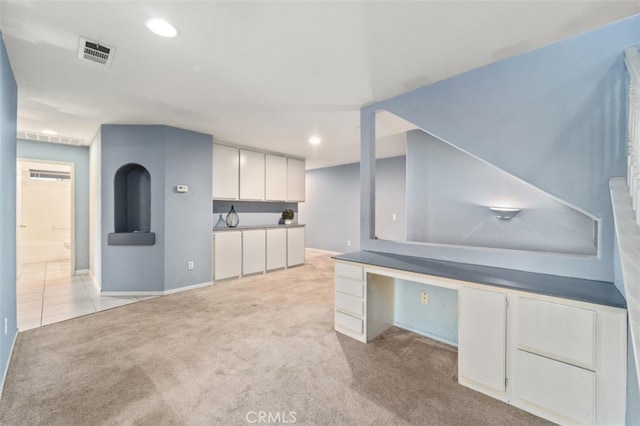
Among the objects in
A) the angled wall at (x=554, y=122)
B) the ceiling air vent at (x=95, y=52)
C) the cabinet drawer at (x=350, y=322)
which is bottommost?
the cabinet drawer at (x=350, y=322)

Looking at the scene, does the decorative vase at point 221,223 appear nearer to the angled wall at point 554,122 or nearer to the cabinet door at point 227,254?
the cabinet door at point 227,254

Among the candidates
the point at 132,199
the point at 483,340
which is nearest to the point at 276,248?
the point at 132,199

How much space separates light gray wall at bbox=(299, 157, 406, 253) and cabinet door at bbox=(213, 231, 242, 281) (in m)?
3.20

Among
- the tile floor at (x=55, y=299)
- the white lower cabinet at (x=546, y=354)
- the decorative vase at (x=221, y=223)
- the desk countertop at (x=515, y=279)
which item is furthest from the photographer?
the decorative vase at (x=221, y=223)

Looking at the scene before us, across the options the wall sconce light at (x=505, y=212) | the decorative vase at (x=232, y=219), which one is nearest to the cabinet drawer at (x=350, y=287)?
the wall sconce light at (x=505, y=212)

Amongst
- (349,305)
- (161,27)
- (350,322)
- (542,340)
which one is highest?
(161,27)

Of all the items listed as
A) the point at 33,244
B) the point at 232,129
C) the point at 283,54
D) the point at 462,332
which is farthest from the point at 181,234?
the point at 33,244

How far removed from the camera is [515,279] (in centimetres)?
185

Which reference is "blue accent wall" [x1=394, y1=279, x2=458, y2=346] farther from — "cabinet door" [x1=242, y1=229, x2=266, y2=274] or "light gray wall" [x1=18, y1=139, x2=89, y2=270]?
"light gray wall" [x1=18, y1=139, x2=89, y2=270]

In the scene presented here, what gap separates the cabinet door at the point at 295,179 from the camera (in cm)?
598

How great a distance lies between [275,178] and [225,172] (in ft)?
3.80

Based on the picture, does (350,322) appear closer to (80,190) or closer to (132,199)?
(132,199)

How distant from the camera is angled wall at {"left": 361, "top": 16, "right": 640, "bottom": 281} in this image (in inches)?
69.0

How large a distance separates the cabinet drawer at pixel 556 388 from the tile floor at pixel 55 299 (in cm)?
435
